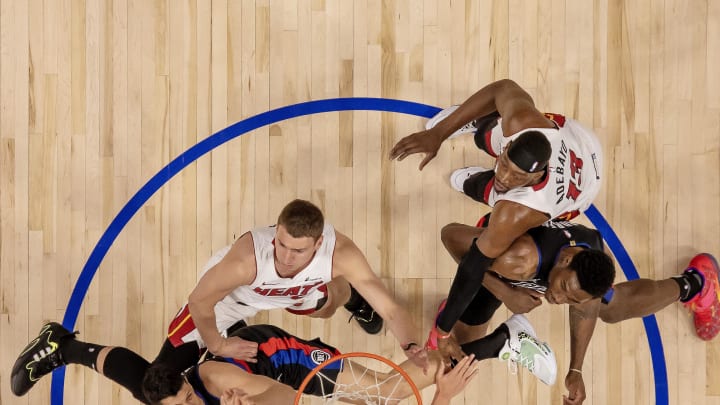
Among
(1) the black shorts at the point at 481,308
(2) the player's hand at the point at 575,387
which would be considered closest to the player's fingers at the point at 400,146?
(1) the black shorts at the point at 481,308

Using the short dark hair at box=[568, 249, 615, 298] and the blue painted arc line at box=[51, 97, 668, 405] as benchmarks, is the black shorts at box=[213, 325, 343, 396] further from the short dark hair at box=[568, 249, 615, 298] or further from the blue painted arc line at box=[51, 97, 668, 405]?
the short dark hair at box=[568, 249, 615, 298]

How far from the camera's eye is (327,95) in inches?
168

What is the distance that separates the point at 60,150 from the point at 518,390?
3444 mm

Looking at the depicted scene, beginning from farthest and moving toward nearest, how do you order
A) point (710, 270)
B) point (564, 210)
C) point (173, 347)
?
point (710, 270) → point (173, 347) → point (564, 210)

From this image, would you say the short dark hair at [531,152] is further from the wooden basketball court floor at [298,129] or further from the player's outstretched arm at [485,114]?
the wooden basketball court floor at [298,129]

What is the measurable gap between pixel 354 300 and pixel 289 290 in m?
0.66

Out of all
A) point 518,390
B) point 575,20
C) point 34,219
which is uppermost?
point 575,20

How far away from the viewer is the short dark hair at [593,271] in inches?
115

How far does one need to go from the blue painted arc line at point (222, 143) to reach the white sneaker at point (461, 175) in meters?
0.45

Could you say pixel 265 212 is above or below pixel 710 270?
above

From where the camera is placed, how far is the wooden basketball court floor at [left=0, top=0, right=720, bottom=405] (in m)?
4.22

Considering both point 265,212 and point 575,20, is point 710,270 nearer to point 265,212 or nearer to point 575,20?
point 575,20

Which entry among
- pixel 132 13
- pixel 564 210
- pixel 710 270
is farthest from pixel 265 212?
pixel 710 270

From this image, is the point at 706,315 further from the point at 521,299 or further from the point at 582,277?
the point at 582,277
